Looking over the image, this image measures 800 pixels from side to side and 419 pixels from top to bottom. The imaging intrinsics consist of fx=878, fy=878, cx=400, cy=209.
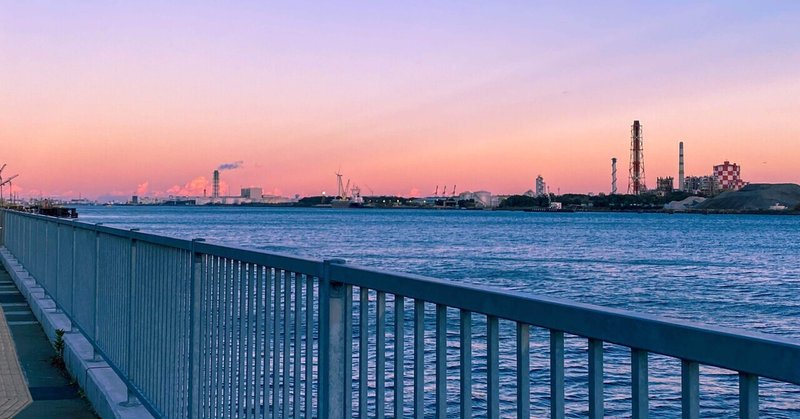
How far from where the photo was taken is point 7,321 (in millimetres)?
11555

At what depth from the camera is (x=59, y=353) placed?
8.97m

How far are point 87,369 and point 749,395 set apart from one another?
22.1ft

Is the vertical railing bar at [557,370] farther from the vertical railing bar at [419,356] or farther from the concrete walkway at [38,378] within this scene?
the concrete walkway at [38,378]

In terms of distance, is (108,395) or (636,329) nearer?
(636,329)

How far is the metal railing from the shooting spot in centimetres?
185

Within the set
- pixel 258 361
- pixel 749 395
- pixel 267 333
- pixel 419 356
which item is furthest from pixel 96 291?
pixel 749 395

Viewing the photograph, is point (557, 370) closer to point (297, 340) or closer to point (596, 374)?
point (596, 374)

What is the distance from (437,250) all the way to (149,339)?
66.5m

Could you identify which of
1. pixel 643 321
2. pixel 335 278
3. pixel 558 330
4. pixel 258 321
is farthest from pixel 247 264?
pixel 643 321

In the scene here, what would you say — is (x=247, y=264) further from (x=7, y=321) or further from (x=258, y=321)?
(x=7, y=321)

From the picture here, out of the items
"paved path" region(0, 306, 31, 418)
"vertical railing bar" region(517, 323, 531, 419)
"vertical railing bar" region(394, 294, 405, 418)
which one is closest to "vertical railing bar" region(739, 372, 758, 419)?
"vertical railing bar" region(517, 323, 531, 419)

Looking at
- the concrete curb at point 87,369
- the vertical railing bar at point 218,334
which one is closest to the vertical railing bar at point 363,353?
the vertical railing bar at point 218,334

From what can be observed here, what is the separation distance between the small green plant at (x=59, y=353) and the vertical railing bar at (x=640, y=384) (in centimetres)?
777

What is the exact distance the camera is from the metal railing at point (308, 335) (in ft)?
6.06
